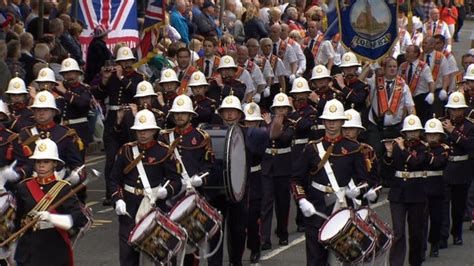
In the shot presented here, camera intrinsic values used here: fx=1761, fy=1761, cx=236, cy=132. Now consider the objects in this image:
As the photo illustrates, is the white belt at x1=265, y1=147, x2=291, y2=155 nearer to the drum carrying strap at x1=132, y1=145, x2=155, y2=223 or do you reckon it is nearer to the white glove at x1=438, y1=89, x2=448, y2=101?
the drum carrying strap at x1=132, y1=145, x2=155, y2=223

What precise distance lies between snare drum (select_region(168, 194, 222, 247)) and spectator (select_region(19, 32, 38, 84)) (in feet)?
23.0

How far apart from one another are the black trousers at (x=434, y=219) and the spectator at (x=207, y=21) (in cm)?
1088

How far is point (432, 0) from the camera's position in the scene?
4266cm

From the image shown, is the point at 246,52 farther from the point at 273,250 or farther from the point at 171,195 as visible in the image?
the point at 171,195

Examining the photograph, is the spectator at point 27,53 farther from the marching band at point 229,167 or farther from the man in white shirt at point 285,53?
the man in white shirt at point 285,53

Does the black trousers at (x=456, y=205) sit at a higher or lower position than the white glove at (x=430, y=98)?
lower

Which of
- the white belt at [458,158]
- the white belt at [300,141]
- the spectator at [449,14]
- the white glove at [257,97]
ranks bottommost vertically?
the white belt at [458,158]

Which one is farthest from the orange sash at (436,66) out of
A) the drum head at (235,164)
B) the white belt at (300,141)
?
the drum head at (235,164)

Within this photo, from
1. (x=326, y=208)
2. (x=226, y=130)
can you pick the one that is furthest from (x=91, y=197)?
(x=326, y=208)

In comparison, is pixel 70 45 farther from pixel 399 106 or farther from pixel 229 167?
pixel 229 167

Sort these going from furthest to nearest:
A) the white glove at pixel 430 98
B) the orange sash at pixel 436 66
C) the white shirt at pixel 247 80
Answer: the orange sash at pixel 436 66 < the white glove at pixel 430 98 < the white shirt at pixel 247 80

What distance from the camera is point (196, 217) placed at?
701 inches

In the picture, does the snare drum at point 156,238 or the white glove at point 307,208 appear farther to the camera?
the white glove at point 307,208

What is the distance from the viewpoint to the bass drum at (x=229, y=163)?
60.5ft
